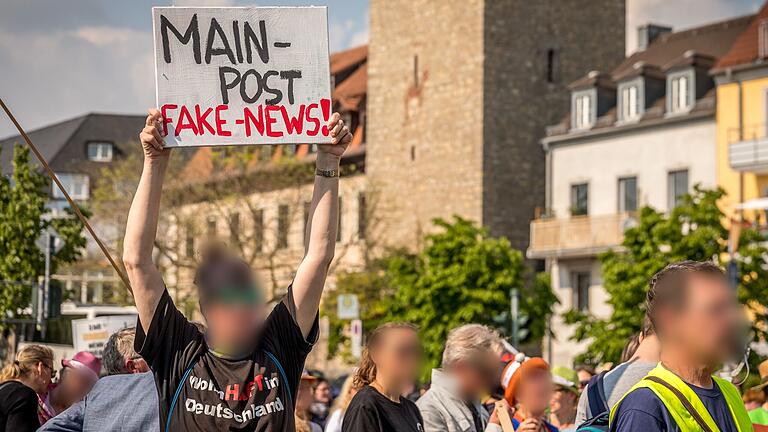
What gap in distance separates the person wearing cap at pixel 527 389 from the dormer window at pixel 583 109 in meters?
40.4

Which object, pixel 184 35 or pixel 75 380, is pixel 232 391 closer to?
pixel 184 35

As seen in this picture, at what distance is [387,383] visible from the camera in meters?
7.16

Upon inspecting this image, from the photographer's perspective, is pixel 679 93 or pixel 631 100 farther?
pixel 631 100

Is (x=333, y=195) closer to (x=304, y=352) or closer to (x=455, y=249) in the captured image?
(x=304, y=352)

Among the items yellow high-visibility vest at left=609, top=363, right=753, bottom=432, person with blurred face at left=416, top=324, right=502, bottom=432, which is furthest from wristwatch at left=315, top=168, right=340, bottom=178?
person with blurred face at left=416, top=324, right=502, bottom=432

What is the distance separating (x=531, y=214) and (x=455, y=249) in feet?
38.9

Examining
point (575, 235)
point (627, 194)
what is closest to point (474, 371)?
point (627, 194)

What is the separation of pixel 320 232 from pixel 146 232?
1.88 ft

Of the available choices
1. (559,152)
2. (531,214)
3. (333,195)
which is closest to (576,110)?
(559,152)

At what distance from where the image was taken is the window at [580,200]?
48031mm

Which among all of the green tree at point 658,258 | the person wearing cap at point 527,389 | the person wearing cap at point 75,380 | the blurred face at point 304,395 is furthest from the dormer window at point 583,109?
the person wearing cap at point 527,389

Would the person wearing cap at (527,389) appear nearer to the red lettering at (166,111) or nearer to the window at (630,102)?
the red lettering at (166,111)

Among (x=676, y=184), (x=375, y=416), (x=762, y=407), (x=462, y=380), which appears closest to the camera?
(x=375, y=416)

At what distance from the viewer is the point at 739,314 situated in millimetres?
4461
